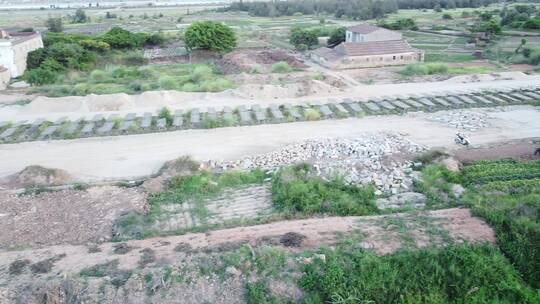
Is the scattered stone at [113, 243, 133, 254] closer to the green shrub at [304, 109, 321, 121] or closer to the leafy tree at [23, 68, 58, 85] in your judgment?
the green shrub at [304, 109, 321, 121]

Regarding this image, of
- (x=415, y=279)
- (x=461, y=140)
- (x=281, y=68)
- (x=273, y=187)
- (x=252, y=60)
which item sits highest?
(x=252, y=60)

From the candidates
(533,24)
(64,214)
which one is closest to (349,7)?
(533,24)

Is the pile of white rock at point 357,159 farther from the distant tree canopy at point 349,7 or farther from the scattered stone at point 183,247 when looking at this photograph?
the distant tree canopy at point 349,7

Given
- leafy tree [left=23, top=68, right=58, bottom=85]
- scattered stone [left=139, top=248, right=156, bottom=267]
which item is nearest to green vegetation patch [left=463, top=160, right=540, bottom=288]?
scattered stone [left=139, top=248, right=156, bottom=267]

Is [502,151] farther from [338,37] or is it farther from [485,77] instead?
[338,37]

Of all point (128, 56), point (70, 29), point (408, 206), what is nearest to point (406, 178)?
point (408, 206)

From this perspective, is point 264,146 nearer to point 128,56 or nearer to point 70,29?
point 128,56
